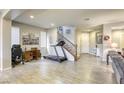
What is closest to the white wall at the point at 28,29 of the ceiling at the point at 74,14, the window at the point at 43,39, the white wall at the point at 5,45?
the window at the point at 43,39

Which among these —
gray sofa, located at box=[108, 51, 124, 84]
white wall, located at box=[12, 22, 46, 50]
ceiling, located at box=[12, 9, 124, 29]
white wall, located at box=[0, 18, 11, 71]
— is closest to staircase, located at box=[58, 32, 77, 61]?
white wall, located at box=[12, 22, 46, 50]

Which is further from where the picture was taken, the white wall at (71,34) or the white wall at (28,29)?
the white wall at (71,34)

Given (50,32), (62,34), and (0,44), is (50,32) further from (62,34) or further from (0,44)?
(0,44)

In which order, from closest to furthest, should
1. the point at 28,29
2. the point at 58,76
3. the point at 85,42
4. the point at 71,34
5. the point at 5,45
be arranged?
the point at 58,76 < the point at 5,45 < the point at 28,29 < the point at 71,34 < the point at 85,42

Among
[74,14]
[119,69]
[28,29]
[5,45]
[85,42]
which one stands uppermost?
[74,14]

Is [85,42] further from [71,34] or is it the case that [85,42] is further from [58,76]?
[58,76]

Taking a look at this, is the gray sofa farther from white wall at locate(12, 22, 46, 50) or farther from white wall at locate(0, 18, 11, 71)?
white wall at locate(12, 22, 46, 50)

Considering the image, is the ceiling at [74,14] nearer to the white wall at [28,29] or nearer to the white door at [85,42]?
the white wall at [28,29]

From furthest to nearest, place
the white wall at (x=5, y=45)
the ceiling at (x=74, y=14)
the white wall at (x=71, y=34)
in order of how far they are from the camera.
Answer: the white wall at (x=71, y=34) < the white wall at (x=5, y=45) < the ceiling at (x=74, y=14)

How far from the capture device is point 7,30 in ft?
18.9

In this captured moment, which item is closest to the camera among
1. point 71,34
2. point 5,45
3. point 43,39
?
point 5,45

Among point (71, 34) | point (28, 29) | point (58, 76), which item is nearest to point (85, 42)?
point (71, 34)

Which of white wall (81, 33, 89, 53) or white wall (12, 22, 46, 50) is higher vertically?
white wall (12, 22, 46, 50)
